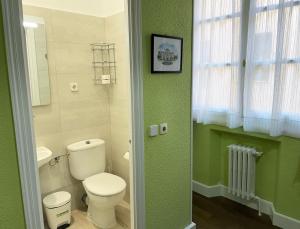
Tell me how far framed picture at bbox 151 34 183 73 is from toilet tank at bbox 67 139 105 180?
1281mm

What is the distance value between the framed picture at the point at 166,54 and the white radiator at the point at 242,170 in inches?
48.3

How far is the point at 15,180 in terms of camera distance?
1244 mm

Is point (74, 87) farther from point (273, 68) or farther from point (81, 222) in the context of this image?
point (273, 68)

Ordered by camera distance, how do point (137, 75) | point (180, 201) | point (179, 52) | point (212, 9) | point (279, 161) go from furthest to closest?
1. point (212, 9)
2. point (279, 161)
3. point (180, 201)
4. point (179, 52)
5. point (137, 75)

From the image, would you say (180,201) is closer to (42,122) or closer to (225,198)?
(225,198)

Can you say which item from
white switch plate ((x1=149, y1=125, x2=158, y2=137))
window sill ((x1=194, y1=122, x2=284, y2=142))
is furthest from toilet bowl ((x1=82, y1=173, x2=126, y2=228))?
window sill ((x1=194, y1=122, x2=284, y2=142))

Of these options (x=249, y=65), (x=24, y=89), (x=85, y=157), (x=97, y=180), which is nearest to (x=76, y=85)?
(x=85, y=157)

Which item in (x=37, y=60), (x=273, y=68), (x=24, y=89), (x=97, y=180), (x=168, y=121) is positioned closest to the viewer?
(x=24, y=89)

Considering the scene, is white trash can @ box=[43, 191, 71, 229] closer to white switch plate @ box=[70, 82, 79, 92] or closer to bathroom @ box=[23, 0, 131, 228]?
bathroom @ box=[23, 0, 131, 228]

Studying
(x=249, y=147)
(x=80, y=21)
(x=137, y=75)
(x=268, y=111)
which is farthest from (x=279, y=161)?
(x=80, y=21)

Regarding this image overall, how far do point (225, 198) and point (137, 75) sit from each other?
6.68 feet

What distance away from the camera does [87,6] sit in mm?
2617

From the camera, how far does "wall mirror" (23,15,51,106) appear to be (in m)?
2.26

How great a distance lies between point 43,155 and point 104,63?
1201 millimetres
